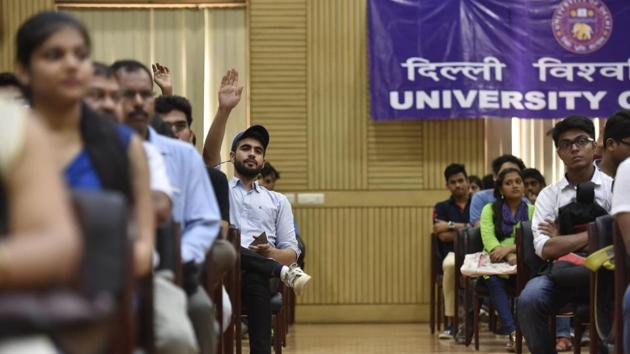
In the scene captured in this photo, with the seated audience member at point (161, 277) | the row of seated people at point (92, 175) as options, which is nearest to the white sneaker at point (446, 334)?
the row of seated people at point (92, 175)

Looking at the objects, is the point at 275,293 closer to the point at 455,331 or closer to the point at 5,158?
the point at 455,331

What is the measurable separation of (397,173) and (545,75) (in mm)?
1801

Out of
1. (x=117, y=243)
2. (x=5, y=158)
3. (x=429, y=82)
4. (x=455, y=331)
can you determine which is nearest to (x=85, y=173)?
(x=117, y=243)

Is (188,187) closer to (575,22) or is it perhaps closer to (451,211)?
(451,211)

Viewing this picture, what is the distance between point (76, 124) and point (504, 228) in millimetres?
6514

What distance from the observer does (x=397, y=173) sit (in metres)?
12.4

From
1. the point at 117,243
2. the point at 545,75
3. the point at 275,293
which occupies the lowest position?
the point at 275,293

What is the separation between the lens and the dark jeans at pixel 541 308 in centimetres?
664

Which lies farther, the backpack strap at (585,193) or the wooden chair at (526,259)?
the wooden chair at (526,259)

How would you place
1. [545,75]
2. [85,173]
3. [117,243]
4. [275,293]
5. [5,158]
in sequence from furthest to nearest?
1. [545,75]
2. [275,293]
3. [85,173]
4. [117,243]
5. [5,158]

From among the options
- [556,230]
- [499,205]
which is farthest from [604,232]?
[499,205]

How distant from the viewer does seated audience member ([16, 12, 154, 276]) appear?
313 cm

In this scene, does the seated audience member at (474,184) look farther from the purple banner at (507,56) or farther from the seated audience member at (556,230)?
the seated audience member at (556,230)

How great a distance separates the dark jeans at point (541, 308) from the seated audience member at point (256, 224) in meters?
1.46
